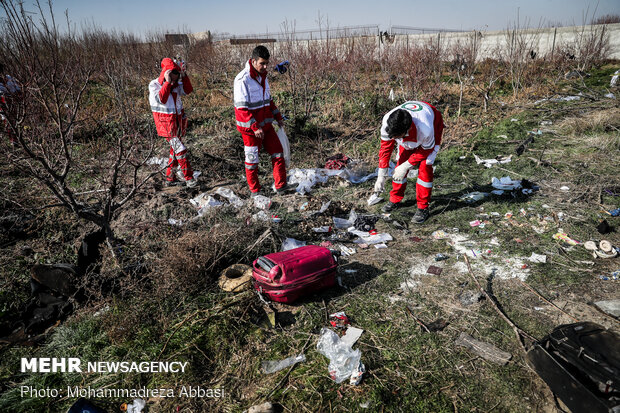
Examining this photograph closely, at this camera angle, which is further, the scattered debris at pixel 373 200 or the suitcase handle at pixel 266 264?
the scattered debris at pixel 373 200

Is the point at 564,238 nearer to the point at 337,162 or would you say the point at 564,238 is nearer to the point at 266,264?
the point at 266,264

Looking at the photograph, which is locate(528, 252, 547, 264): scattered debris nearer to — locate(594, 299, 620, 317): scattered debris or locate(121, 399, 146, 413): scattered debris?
locate(594, 299, 620, 317): scattered debris

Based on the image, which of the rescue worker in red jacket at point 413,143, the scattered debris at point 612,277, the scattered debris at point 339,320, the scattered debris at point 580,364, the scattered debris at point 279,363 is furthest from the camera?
the rescue worker in red jacket at point 413,143

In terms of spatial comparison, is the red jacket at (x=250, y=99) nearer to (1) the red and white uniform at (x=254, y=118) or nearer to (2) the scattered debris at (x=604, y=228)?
(1) the red and white uniform at (x=254, y=118)

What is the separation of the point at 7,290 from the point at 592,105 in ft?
31.2

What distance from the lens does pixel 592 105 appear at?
666 cm

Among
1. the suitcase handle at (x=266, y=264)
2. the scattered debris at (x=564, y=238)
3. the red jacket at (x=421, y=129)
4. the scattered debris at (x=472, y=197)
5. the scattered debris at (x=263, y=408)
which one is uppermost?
the red jacket at (x=421, y=129)

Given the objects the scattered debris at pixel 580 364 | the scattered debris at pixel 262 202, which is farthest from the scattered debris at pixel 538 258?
the scattered debris at pixel 262 202

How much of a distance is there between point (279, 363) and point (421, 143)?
2.76 m

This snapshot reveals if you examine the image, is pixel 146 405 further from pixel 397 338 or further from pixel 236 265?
pixel 397 338

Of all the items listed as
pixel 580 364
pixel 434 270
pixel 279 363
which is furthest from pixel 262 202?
pixel 580 364

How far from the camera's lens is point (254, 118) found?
4.51 m

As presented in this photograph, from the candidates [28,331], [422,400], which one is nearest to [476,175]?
[422,400]

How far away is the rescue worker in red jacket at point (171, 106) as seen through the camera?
4.66m
